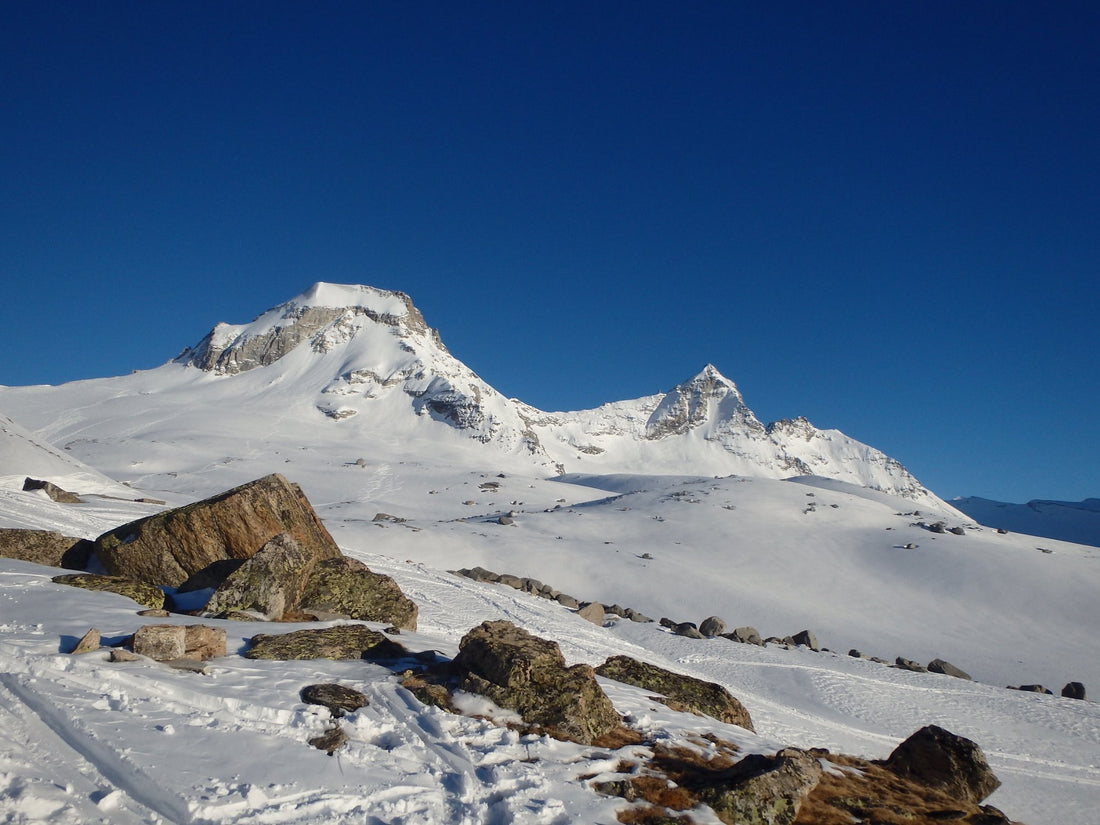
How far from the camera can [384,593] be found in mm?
12219

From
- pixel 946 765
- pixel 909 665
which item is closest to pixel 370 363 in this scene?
pixel 909 665

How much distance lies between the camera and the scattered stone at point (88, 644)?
6.93 meters

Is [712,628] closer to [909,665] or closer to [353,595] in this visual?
[909,665]

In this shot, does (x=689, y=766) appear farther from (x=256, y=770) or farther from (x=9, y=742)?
(x=9, y=742)

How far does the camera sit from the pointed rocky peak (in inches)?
5626

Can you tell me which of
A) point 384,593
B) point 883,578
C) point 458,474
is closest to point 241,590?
point 384,593

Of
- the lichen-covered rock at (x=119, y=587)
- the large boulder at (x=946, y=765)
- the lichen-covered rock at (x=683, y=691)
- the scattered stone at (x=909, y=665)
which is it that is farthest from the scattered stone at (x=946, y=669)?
the lichen-covered rock at (x=119, y=587)

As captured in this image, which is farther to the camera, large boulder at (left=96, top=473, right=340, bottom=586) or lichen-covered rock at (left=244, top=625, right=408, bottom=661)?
large boulder at (left=96, top=473, right=340, bottom=586)

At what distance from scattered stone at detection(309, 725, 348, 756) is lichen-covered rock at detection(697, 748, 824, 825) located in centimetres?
339

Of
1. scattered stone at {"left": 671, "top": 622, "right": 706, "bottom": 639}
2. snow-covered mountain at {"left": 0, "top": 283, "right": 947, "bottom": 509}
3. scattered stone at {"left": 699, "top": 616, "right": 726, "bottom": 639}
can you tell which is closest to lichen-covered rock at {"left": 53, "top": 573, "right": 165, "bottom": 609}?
scattered stone at {"left": 671, "top": 622, "right": 706, "bottom": 639}

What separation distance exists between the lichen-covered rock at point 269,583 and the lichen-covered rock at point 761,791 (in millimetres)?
7510

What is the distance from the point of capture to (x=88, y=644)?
6.99m

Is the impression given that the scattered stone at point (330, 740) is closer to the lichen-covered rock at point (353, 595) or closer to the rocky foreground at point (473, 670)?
the rocky foreground at point (473, 670)

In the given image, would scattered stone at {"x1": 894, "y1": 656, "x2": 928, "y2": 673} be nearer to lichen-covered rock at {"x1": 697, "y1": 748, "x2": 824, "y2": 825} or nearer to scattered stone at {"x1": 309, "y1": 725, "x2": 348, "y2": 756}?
lichen-covered rock at {"x1": 697, "y1": 748, "x2": 824, "y2": 825}
